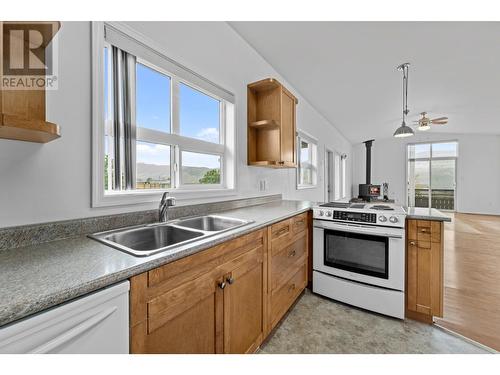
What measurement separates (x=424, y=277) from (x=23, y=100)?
2.74m

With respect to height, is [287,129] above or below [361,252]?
above

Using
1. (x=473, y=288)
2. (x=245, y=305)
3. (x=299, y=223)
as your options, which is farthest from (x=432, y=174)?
(x=245, y=305)

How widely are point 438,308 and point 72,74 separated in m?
2.93

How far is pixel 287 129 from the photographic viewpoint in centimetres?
257

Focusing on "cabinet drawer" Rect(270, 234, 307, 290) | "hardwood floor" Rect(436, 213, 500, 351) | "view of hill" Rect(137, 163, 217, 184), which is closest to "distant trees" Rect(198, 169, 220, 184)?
"view of hill" Rect(137, 163, 217, 184)

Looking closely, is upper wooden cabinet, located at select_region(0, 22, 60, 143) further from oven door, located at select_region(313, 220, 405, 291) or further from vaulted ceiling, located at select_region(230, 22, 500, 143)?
oven door, located at select_region(313, 220, 405, 291)

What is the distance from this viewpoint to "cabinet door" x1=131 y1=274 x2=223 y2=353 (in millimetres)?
800

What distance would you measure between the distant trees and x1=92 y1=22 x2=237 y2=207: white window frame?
0.04 m

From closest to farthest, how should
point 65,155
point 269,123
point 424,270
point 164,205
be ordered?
1. point 65,155
2. point 164,205
3. point 424,270
4. point 269,123

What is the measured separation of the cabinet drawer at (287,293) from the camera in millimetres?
1653

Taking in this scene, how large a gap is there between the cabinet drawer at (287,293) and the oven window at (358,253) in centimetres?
29

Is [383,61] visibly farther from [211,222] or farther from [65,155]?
[65,155]

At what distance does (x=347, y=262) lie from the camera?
2.04 meters


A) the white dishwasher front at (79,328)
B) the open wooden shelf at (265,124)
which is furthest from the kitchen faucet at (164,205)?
the open wooden shelf at (265,124)
